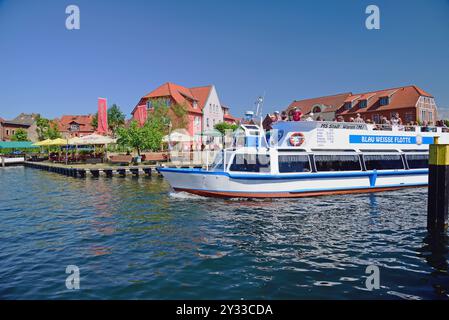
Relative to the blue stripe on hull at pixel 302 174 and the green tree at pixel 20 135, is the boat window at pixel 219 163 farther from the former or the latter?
the green tree at pixel 20 135

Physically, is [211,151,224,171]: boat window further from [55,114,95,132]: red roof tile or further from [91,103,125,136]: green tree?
[55,114,95,132]: red roof tile

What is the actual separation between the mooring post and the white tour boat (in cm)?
758

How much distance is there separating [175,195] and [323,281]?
13.3 meters

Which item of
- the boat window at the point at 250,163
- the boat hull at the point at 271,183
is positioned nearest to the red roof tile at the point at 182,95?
the boat hull at the point at 271,183

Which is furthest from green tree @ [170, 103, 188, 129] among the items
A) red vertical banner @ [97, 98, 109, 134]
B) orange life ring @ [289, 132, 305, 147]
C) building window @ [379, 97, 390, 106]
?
building window @ [379, 97, 390, 106]

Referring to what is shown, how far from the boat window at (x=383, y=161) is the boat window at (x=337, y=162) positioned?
0.89 meters

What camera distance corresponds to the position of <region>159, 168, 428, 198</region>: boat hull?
18.4 metres

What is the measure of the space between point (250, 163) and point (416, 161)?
44.1 ft

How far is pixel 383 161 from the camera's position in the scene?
22328 millimetres

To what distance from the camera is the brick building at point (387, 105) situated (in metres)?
63.1

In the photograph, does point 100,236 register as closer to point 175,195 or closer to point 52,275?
point 52,275

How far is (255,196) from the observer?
18.7 m

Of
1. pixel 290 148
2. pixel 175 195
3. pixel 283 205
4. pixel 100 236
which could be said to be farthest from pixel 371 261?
pixel 175 195

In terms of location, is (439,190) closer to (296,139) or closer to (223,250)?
(223,250)
